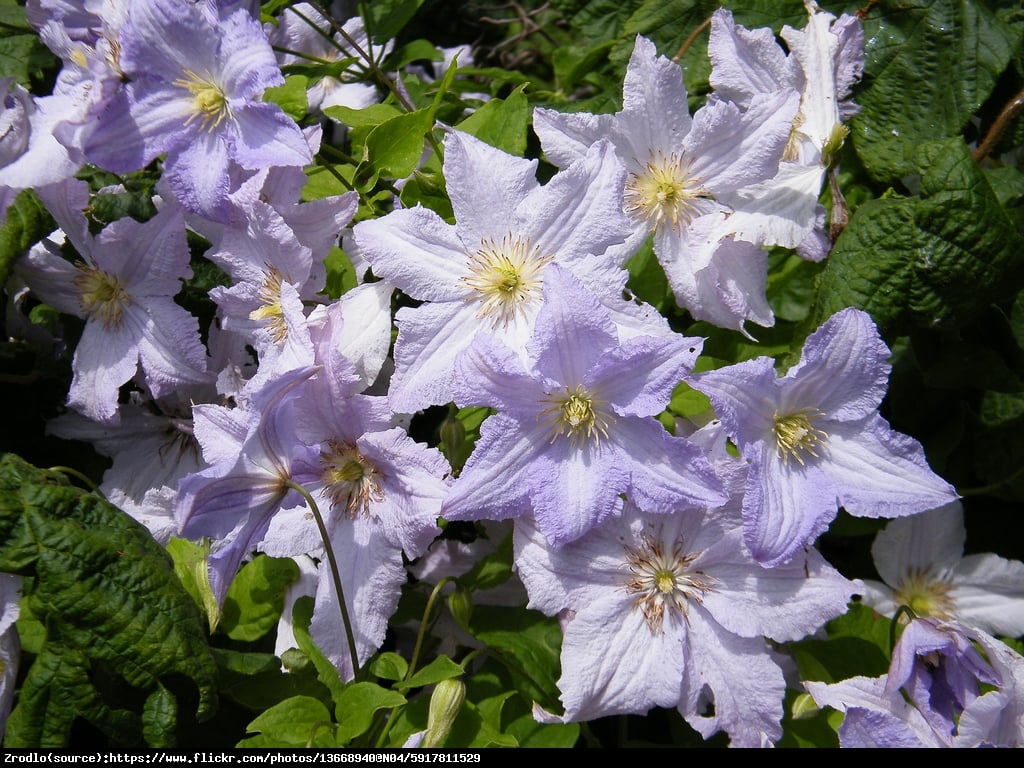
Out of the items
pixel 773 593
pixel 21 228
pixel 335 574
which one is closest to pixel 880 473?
pixel 773 593

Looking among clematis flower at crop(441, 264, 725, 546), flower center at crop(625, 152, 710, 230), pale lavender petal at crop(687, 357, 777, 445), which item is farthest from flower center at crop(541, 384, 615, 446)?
flower center at crop(625, 152, 710, 230)

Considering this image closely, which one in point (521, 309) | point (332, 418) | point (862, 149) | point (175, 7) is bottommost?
point (332, 418)

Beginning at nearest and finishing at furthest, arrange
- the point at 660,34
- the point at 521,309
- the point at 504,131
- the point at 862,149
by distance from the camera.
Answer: the point at 521,309
the point at 504,131
the point at 862,149
the point at 660,34

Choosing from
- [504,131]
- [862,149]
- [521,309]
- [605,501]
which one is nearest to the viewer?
[605,501]

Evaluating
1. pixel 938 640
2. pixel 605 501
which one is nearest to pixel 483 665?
pixel 605 501

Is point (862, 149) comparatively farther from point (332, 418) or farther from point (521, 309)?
point (332, 418)

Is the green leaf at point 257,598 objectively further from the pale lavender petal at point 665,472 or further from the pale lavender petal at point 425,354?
the pale lavender petal at point 665,472

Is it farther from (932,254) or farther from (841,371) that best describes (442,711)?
(932,254)
